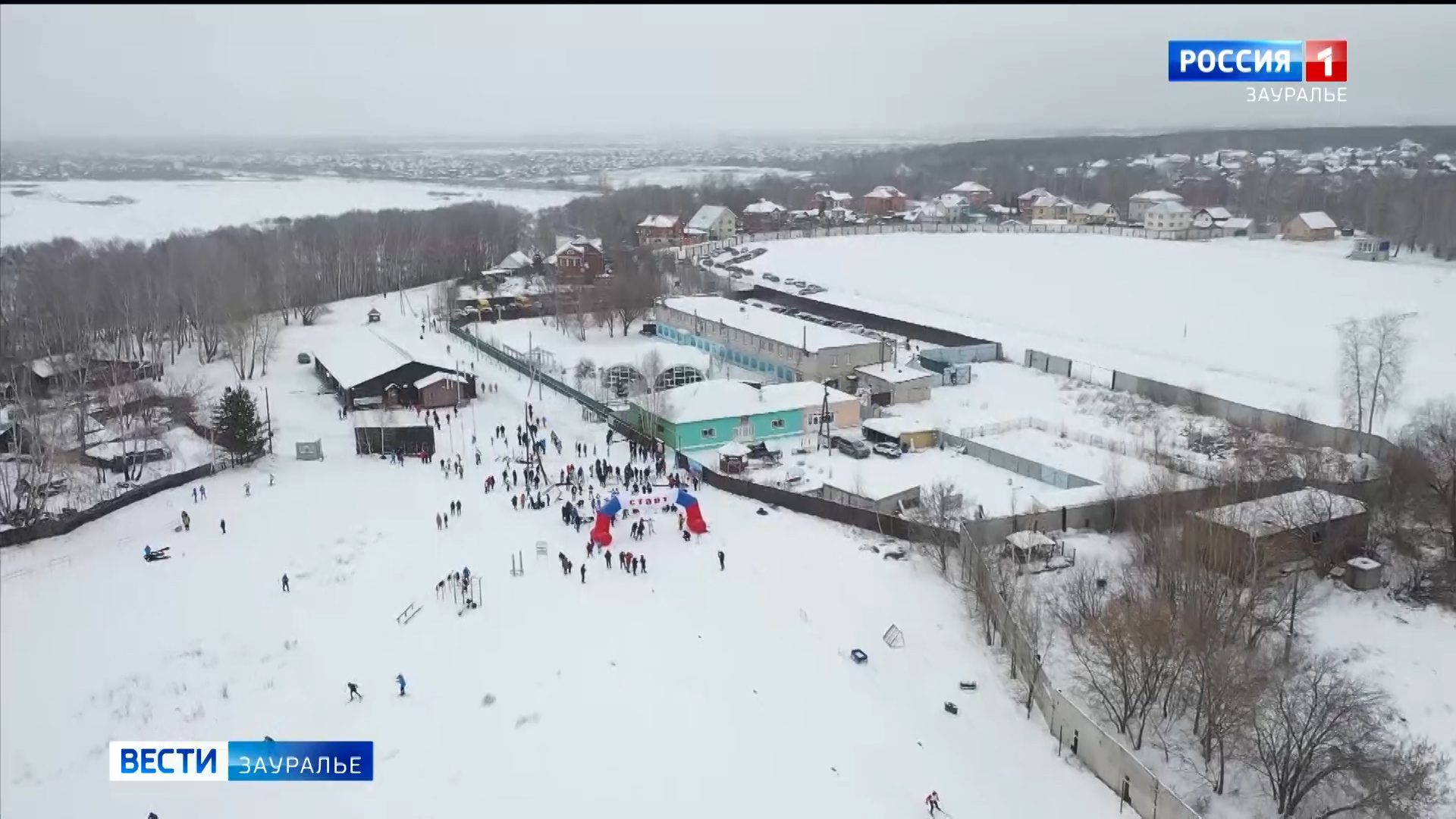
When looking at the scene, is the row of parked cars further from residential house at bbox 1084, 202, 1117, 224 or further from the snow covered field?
the snow covered field

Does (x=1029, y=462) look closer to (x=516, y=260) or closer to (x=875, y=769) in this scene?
(x=875, y=769)

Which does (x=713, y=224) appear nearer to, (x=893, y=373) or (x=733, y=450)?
(x=893, y=373)

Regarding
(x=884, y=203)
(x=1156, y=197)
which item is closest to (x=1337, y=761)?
(x=1156, y=197)

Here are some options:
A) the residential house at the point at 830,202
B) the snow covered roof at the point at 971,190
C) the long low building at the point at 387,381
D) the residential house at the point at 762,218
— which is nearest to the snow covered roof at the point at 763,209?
the residential house at the point at 762,218

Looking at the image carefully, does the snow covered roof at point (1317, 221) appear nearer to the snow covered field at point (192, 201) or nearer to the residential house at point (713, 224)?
the residential house at point (713, 224)

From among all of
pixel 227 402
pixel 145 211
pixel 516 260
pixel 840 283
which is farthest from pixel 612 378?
pixel 145 211

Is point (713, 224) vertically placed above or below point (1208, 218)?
above
